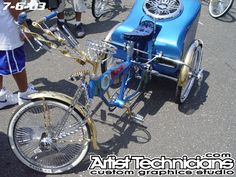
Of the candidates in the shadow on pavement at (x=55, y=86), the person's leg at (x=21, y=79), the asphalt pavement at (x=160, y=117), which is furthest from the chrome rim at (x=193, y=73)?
the person's leg at (x=21, y=79)

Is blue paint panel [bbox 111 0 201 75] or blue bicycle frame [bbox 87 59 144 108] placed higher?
blue paint panel [bbox 111 0 201 75]

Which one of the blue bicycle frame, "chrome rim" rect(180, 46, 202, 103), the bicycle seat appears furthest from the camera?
"chrome rim" rect(180, 46, 202, 103)

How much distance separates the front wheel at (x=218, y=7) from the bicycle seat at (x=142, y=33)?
126 inches

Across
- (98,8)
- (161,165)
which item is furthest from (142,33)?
(98,8)

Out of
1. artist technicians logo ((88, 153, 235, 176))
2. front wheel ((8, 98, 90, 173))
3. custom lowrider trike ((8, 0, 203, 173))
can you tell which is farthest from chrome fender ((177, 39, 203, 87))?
front wheel ((8, 98, 90, 173))

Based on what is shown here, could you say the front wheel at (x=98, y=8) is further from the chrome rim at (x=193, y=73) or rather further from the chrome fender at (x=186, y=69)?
the chrome fender at (x=186, y=69)

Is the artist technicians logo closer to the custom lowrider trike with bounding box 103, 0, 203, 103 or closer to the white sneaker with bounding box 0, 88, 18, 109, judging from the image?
the custom lowrider trike with bounding box 103, 0, 203, 103

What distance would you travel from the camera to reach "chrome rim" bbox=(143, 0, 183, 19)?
370 centimetres

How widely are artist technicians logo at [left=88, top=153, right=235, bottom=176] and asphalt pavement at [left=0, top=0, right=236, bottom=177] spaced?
0.07 metres

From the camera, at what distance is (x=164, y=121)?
3.66 metres

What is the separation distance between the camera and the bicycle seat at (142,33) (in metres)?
3.20

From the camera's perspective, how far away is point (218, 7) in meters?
6.28

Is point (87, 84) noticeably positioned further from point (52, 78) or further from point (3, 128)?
point (52, 78)

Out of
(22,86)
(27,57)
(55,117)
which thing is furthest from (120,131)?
(27,57)
